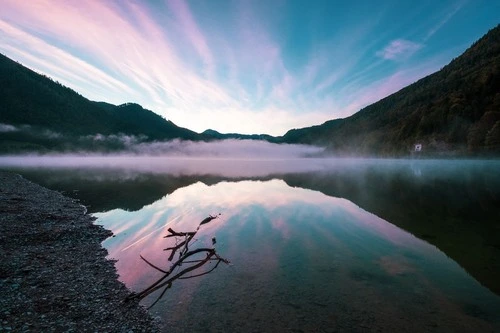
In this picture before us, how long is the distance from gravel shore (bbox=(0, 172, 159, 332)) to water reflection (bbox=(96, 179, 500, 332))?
125 cm

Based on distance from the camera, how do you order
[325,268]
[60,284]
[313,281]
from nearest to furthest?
[60,284] < [313,281] < [325,268]

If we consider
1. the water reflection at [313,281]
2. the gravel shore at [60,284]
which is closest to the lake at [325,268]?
the water reflection at [313,281]

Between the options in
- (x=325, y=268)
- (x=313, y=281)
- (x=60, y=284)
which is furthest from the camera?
(x=325, y=268)

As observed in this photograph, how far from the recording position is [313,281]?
53.1ft

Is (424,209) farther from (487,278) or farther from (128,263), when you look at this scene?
(128,263)

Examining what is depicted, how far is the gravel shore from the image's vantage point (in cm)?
1098

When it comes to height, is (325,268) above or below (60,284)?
below

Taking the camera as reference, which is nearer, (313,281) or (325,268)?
(313,281)

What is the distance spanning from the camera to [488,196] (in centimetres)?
4894

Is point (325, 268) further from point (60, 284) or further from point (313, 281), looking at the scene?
point (60, 284)

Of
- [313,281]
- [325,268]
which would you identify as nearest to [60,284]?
[313,281]

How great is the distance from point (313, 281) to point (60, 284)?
13.9 metres

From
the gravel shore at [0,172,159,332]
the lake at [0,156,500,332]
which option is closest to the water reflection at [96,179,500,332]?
the lake at [0,156,500,332]

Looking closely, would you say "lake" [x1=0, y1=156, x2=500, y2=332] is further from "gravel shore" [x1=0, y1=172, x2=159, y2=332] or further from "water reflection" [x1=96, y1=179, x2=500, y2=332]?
"gravel shore" [x1=0, y1=172, x2=159, y2=332]
